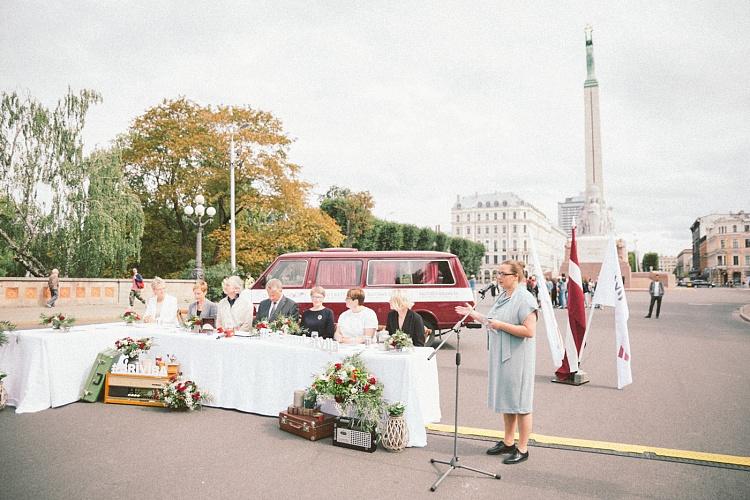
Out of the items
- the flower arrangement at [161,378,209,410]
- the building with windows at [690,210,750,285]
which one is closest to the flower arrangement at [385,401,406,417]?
the flower arrangement at [161,378,209,410]

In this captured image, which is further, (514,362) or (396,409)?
(396,409)

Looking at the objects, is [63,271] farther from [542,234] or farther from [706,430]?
[542,234]

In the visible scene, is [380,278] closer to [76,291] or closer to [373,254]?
[373,254]

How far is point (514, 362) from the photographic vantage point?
5.07 metres

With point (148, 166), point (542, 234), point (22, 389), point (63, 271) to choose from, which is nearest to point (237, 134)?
point (148, 166)

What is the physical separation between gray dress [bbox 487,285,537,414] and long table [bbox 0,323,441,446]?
38.0 inches

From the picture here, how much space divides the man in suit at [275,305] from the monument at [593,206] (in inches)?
1887

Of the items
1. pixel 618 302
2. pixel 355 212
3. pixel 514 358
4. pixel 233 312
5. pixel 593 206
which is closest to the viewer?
pixel 514 358

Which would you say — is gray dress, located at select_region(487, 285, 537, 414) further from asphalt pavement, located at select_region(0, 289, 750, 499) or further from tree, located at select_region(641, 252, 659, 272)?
tree, located at select_region(641, 252, 659, 272)

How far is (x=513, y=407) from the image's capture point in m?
5.07

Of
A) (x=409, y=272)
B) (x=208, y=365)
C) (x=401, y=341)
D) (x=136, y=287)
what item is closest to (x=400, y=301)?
(x=401, y=341)

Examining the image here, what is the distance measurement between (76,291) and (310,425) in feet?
70.1

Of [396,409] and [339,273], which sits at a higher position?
[339,273]

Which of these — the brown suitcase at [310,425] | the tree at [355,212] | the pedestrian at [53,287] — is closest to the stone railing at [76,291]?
the pedestrian at [53,287]
